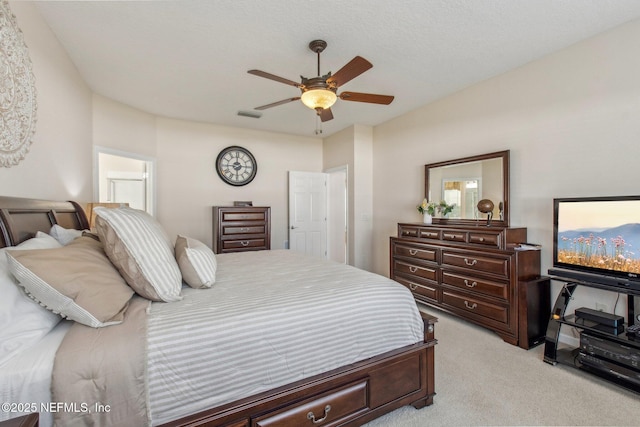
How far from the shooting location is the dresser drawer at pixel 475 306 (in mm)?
2729

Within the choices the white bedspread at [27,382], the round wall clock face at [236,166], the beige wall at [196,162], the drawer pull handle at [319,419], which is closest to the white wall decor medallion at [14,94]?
the white bedspread at [27,382]

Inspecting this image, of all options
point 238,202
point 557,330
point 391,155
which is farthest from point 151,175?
point 557,330

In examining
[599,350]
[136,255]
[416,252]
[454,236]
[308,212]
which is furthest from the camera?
[308,212]

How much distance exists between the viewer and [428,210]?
380cm

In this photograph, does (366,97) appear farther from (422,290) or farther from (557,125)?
(422,290)

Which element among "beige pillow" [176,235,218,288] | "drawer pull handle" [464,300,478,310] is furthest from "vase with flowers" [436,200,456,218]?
"beige pillow" [176,235,218,288]

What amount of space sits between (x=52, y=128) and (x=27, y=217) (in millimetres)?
1143

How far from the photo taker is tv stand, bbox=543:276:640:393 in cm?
194

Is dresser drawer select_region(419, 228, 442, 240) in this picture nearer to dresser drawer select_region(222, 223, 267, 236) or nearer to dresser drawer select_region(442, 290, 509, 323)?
dresser drawer select_region(442, 290, 509, 323)

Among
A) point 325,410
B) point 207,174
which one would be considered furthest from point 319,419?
point 207,174

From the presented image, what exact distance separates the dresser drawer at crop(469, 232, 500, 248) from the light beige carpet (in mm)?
970

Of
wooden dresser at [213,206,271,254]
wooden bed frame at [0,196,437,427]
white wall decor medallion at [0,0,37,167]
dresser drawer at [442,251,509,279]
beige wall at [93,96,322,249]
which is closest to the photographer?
wooden bed frame at [0,196,437,427]

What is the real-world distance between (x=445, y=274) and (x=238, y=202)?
3.44 metres

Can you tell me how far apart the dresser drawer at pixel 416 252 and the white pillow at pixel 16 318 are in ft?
11.0
